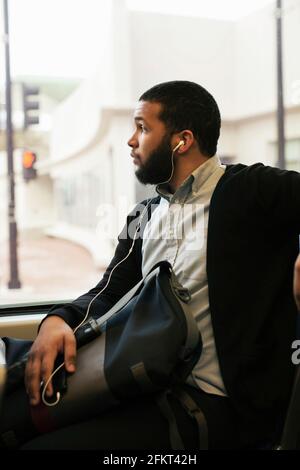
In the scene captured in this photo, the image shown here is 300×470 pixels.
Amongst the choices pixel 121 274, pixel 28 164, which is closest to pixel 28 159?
pixel 28 164

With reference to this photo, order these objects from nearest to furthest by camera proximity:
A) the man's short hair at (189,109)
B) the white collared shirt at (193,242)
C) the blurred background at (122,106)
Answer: the white collared shirt at (193,242)
the man's short hair at (189,109)
the blurred background at (122,106)

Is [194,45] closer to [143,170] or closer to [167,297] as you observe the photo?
[143,170]

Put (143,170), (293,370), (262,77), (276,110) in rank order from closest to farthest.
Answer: (293,370) < (143,170) < (276,110) < (262,77)

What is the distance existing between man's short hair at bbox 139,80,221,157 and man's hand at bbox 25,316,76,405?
0.60 m

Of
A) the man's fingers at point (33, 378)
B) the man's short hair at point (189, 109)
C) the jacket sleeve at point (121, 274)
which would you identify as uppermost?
the man's short hair at point (189, 109)

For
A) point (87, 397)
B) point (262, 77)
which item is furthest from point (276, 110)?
point (87, 397)

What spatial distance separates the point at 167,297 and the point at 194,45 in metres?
4.01

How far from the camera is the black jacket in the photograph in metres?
0.98

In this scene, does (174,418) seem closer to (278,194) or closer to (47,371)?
(47,371)

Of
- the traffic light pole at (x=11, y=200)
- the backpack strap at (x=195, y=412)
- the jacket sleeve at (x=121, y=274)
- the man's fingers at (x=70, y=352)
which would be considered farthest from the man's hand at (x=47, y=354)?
the traffic light pole at (x=11, y=200)

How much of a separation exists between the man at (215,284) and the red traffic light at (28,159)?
311 cm

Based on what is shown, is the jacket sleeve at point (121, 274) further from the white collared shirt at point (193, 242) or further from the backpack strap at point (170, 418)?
the backpack strap at point (170, 418)

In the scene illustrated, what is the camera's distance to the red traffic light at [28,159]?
4039 millimetres
